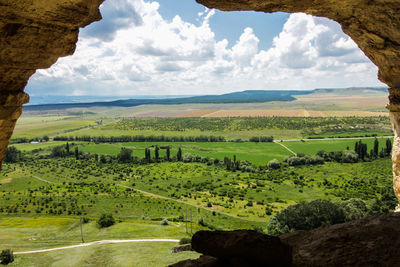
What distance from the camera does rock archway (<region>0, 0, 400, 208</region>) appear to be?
8.67 metres

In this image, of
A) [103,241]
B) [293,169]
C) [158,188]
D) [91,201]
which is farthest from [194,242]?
[293,169]

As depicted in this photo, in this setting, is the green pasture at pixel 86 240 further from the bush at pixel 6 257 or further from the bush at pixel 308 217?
the bush at pixel 308 217

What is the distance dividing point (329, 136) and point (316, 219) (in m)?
93.1

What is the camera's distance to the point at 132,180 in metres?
75.6

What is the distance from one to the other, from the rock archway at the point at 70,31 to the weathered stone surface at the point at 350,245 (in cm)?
573

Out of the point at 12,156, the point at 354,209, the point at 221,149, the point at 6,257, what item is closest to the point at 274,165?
the point at 221,149

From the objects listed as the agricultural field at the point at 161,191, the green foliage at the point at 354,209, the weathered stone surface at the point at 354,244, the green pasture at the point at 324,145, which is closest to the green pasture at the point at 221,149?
the agricultural field at the point at 161,191

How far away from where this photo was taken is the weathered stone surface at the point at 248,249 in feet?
20.3

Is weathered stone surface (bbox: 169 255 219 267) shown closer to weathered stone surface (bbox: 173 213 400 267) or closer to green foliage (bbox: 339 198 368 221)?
weathered stone surface (bbox: 173 213 400 267)

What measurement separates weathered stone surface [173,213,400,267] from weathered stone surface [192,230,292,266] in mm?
32

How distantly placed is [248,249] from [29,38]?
9.49m

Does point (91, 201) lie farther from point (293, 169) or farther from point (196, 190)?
point (293, 169)

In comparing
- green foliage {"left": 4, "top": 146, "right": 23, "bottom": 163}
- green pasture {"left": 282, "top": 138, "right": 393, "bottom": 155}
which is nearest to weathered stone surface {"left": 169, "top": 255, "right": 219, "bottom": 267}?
green pasture {"left": 282, "top": 138, "right": 393, "bottom": 155}

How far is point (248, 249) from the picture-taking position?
20.5 ft
